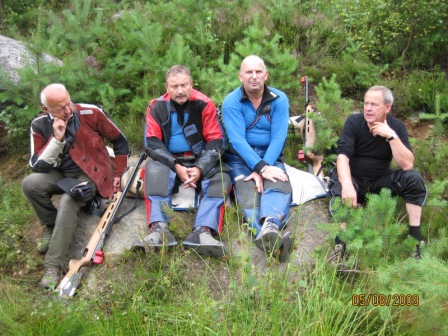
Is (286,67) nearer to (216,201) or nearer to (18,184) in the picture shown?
(216,201)

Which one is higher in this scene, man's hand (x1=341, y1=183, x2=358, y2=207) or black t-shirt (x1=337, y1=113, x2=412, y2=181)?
black t-shirt (x1=337, y1=113, x2=412, y2=181)

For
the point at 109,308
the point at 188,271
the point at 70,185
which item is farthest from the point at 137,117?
the point at 109,308

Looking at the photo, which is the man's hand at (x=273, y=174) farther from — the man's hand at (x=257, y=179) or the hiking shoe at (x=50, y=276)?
the hiking shoe at (x=50, y=276)

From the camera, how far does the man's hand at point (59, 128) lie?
14.5 ft

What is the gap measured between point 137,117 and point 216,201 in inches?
95.4

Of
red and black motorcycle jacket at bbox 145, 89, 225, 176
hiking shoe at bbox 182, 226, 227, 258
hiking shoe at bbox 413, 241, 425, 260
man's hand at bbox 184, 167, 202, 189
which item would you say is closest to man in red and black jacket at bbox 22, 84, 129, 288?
red and black motorcycle jacket at bbox 145, 89, 225, 176

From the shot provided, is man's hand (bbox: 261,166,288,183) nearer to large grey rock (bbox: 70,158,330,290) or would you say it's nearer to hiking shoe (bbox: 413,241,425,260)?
large grey rock (bbox: 70,158,330,290)

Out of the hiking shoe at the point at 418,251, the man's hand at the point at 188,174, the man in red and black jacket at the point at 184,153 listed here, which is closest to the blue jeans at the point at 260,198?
the man in red and black jacket at the point at 184,153

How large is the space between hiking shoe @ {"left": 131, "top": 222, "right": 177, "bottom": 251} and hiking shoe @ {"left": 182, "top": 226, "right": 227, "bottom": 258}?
15cm

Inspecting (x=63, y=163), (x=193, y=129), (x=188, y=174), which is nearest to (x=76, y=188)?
(x=63, y=163)

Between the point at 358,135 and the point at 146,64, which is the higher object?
the point at 146,64

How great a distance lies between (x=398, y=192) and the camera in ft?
14.6

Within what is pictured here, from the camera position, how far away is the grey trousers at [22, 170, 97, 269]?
14.3 ft
